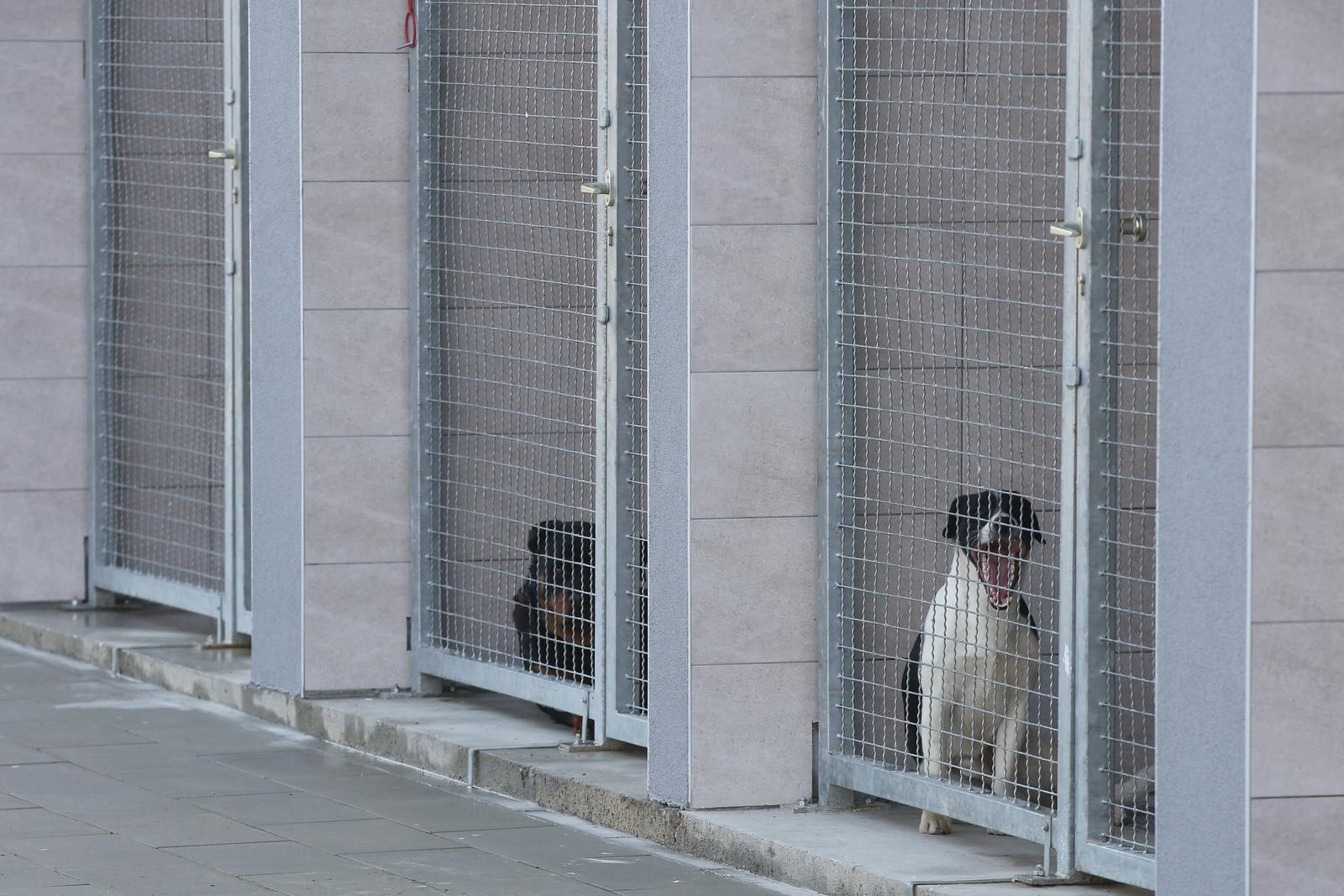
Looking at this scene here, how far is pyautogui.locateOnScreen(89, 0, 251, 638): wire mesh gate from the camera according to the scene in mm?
10805

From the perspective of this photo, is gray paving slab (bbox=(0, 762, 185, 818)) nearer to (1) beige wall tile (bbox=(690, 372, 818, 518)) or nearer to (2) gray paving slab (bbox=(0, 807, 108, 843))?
(2) gray paving slab (bbox=(0, 807, 108, 843))

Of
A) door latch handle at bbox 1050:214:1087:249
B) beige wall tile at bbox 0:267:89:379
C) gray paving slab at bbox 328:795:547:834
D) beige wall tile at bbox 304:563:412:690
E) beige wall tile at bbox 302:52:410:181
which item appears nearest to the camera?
door latch handle at bbox 1050:214:1087:249

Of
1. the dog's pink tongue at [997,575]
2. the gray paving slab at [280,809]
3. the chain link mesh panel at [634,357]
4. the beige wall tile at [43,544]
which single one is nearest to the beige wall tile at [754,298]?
the dog's pink tongue at [997,575]

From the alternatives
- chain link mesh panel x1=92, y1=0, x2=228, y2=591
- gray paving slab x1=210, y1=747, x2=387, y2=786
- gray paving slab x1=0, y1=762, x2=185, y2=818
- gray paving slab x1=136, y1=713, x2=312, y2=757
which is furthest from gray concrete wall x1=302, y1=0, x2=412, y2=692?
chain link mesh panel x1=92, y1=0, x2=228, y2=591

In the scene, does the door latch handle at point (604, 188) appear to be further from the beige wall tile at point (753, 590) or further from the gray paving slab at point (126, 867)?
the gray paving slab at point (126, 867)

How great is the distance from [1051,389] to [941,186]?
2.16 feet

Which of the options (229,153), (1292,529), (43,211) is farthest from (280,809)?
(43,211)

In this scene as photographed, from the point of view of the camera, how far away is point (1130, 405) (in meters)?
6.93

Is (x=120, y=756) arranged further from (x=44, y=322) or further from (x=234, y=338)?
(x=44, y=322)

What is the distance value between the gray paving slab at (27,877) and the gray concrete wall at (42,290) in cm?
480

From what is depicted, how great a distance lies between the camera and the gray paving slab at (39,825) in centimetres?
708

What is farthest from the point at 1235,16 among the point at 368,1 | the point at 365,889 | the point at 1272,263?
the point at 368,1

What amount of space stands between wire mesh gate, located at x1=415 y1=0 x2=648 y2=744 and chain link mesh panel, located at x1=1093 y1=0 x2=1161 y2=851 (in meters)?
1.80

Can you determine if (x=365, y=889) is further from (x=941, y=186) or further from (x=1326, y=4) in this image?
(x=1326, y=4)
